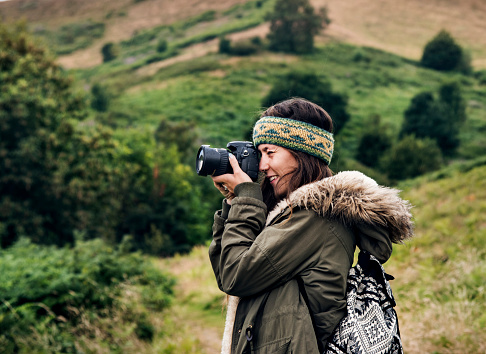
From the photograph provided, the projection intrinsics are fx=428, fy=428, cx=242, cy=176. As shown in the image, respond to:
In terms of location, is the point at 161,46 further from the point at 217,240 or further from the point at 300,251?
the point at 300,251

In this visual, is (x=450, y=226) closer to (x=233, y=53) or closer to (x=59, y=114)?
(x=59, y=114)

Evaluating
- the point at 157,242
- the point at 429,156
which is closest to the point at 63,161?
the point at 157,242

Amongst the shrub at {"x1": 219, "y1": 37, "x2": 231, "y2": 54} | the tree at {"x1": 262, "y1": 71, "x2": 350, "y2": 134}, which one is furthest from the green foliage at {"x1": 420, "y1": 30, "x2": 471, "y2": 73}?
the shrub at {"x1": 219, "y1": 37, "x2": 231, "y2": 54}

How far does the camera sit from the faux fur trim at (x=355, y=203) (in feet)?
5.35

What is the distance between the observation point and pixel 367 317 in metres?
1.60

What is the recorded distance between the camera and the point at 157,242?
80.7ft

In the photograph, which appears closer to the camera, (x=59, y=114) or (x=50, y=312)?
(x=50, y=312)

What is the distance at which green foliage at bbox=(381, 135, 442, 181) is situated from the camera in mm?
29922

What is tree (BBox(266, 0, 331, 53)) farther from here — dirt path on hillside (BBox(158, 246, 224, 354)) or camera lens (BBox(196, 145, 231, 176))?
camera lens (BBox(196, 145, 231, 176))

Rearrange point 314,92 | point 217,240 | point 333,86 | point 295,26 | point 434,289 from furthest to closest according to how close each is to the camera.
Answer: point 295,26, point 333,86, point 314,92, point 434,289, point 217,240

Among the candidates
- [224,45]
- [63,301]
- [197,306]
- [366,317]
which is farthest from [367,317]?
[224,45]

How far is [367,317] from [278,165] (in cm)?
71

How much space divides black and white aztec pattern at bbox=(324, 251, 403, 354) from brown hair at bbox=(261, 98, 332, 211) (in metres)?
0.39

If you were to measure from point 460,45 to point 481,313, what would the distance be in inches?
2241
